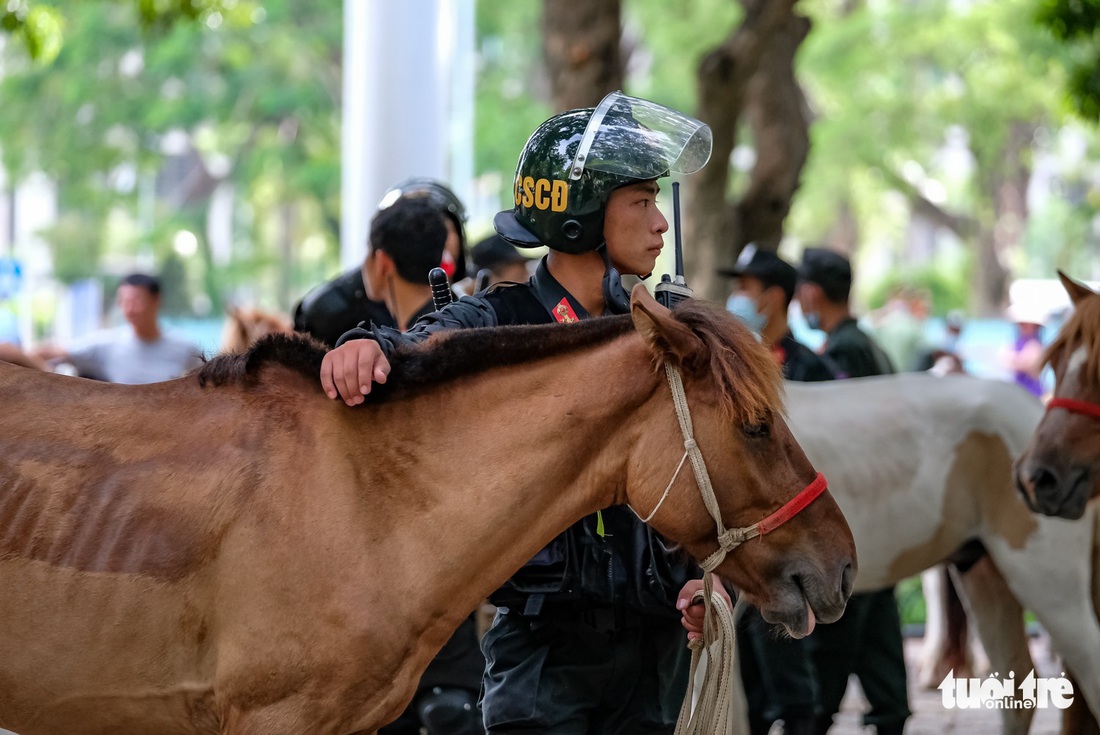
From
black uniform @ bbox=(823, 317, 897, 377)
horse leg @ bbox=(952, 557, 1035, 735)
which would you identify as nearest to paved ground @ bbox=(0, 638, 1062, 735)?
horse leg @ bbox=(952, 557, 1035, 735)

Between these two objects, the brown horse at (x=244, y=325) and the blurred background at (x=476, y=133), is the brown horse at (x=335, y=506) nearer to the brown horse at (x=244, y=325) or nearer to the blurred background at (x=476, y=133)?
the brown horse at (x=244, y=325)

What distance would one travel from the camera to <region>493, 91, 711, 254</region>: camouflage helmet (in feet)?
11.9

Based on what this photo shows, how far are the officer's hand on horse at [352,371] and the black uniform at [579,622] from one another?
1.21 ft

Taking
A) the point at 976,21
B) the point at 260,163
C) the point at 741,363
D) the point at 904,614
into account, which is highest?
the point at 976,21

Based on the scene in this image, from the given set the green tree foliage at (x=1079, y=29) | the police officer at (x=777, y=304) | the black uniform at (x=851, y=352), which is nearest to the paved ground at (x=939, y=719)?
the black uniform at (x=851, y=352)

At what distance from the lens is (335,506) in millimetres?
2998

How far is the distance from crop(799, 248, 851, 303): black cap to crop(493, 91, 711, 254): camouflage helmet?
14.1 feet

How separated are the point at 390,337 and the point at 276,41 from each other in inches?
1019

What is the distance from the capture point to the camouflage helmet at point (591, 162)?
3.63m

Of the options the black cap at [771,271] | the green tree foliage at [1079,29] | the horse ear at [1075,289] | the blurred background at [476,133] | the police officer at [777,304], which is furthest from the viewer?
the blurred background at [476,133]

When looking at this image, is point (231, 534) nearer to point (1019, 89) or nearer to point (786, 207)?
point (786, 207)

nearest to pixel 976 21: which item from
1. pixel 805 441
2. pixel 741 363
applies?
pixel 805 441

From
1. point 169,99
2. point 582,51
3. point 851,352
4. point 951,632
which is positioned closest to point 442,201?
point 851,352

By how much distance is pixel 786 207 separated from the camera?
1049cm
